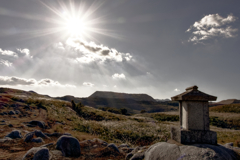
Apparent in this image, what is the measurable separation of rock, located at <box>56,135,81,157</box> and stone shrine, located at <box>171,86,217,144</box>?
5.39 meters

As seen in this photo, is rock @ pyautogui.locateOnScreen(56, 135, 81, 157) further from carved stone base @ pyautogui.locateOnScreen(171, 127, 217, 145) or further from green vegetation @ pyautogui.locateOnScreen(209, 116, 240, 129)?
green vegetation @ pyautogui.locateOnScreen(209, 116, 240, 129)

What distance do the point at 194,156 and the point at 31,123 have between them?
16.6 metres

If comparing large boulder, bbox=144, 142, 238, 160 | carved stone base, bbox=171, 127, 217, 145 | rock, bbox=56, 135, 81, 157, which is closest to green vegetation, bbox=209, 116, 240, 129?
carved stone base, bbox=171, 127, 217, 145

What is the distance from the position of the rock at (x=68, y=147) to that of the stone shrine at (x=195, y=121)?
539cm

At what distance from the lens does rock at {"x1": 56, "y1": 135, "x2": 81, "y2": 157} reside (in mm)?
7508

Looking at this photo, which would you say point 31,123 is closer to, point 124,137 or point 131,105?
point 124,137

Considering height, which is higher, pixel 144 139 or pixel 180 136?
pixel 180 136

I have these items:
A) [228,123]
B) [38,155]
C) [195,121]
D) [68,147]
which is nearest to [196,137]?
[195,121]

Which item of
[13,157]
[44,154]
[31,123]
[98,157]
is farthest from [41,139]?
[31,123]

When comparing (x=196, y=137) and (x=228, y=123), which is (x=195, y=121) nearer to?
(x=196, y=137)

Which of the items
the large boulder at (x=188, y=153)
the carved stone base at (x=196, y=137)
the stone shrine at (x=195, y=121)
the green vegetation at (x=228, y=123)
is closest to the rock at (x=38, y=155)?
the large boulder at (x=188, y=153)

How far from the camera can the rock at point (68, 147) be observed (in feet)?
24.6

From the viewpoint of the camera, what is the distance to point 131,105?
139 metres

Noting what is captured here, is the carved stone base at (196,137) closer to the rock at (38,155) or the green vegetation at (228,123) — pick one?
the rock at (38,155)
